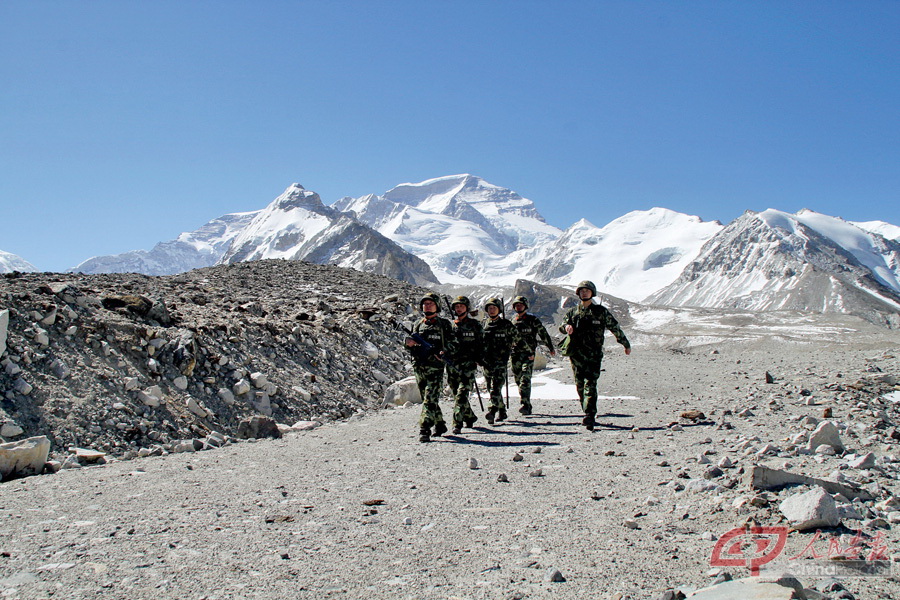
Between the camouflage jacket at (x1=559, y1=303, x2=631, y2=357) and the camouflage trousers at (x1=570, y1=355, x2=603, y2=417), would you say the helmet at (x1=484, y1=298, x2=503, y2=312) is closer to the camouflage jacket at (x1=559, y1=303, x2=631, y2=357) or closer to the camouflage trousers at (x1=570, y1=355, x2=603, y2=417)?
the camouflage jacket at (x1=559, y1=303, x2=631, y2=357)

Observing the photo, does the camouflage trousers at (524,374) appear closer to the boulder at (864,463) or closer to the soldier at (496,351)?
the soldier at (496,351)

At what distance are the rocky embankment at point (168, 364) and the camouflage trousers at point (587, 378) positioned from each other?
5.10m

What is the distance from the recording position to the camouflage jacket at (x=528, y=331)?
11.7 meters

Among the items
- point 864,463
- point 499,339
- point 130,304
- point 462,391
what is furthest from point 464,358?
point 130,304

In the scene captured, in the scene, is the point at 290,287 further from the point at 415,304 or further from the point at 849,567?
the point at 849,567

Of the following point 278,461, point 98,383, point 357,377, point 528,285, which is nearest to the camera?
point 278,461

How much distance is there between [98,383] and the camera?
889cm

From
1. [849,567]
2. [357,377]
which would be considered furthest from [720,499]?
[357,377]

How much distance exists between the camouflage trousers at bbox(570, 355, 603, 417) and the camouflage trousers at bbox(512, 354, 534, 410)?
5.89ft

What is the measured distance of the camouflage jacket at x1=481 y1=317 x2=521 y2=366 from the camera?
1067 centimetres

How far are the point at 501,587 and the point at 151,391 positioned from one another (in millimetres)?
7853

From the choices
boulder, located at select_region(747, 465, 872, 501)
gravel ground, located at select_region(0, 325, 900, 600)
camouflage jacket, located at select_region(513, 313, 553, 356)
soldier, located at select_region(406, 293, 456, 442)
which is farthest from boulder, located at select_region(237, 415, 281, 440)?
boulder, located at select_region(747, 465, 872, 501)

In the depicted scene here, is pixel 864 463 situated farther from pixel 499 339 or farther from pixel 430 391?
pixel 499 339

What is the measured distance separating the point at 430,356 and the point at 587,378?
252 cm
